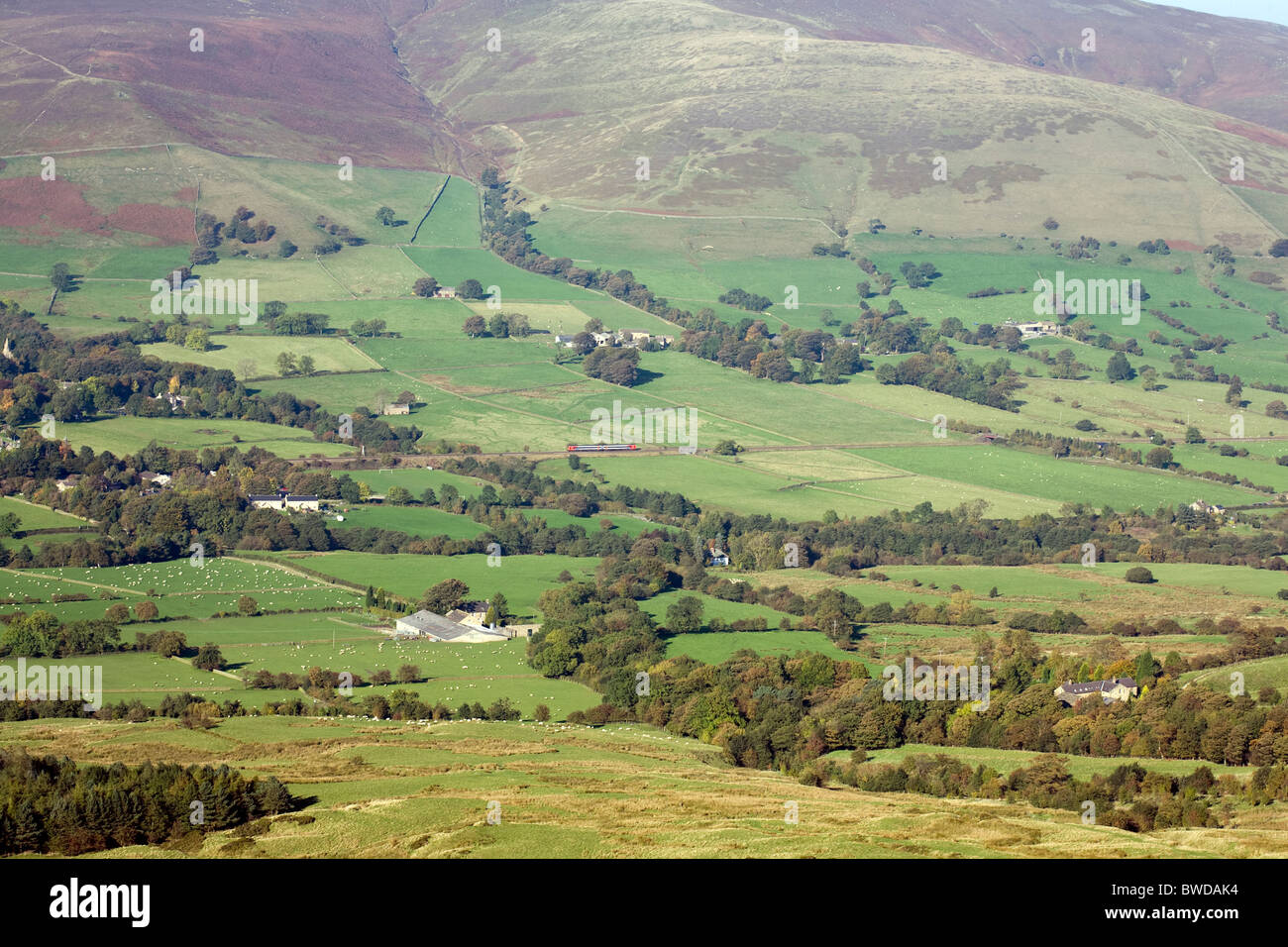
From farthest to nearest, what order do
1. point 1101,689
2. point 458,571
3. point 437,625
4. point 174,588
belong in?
point 458,571
point 174,588
point 437,625
point 1101,689

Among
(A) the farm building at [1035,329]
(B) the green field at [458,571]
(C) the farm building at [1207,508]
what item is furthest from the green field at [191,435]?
(A) the farm building at [1035,329]

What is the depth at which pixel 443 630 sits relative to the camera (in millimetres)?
73000

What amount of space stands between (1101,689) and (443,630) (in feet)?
105

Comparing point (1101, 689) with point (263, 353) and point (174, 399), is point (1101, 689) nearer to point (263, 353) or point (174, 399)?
point (174, 399)

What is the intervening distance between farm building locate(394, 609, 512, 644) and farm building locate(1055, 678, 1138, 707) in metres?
28.0

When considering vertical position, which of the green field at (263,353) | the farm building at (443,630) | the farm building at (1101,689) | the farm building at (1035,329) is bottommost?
the farm building at (1101,689)

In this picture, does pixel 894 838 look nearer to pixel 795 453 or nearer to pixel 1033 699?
pixel 1033 699

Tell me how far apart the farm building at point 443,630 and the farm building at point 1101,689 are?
1104 inches

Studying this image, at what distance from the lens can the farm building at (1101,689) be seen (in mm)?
58928

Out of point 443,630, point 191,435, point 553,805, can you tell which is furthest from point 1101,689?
point 191,435

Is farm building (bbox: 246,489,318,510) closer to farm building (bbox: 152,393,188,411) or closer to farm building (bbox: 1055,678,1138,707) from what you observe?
farm building (bbox: 152,393,188,411)

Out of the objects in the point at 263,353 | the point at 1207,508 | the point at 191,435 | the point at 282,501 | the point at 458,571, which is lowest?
the point at 458,571

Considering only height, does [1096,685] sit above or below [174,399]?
below

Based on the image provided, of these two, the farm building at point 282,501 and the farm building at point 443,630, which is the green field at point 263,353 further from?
the farm building at point 443,630
